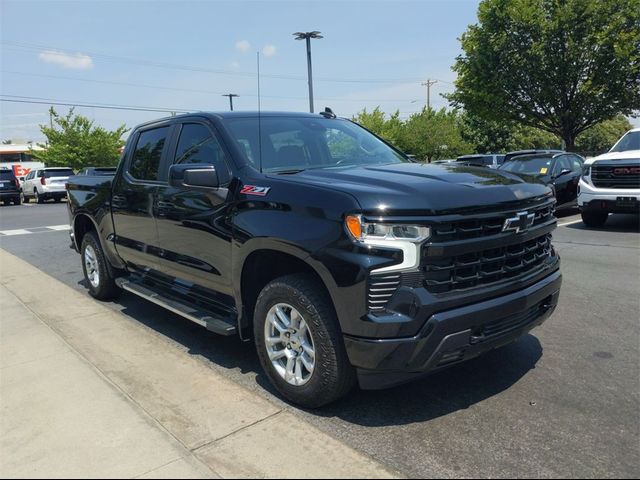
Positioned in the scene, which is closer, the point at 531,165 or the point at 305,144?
the point at 305,144

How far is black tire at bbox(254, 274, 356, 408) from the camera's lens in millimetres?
3037

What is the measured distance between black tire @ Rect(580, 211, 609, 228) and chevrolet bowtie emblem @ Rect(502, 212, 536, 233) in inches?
321

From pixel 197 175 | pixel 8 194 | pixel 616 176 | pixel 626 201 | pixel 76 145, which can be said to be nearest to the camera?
pixel 197 175

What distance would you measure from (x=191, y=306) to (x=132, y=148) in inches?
77.8

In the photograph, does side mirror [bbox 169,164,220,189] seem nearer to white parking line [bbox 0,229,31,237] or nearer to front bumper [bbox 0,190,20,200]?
white parking line [bbox 0,229,31,237]

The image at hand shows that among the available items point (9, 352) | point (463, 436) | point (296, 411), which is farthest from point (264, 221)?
point (9, 352)

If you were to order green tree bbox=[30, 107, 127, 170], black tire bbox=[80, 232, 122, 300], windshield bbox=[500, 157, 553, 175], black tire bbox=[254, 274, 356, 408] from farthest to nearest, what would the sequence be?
1. green tree bbox=[30, 107, 127, 170]
2. windshield bbox=[500, 157, 553, 175]
3. black tire bbox=[80, 232, 122, 300]
4. black tire bbox=[254, 274, 356, 408]

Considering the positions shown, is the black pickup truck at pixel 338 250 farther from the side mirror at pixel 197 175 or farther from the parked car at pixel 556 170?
the parked car at pixel 556 170

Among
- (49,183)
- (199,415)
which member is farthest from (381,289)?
(49,183)

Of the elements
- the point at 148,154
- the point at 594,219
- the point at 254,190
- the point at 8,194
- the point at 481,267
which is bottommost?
the point at 8,194

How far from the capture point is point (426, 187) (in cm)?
308

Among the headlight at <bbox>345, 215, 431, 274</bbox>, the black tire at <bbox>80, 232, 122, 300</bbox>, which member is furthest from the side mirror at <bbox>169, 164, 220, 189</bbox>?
the black tire at <bbox>80, 232, 122, 300</bbox>

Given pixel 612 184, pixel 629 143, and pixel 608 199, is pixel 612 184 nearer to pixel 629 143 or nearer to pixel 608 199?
pixel 608 199

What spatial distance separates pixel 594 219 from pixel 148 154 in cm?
905
